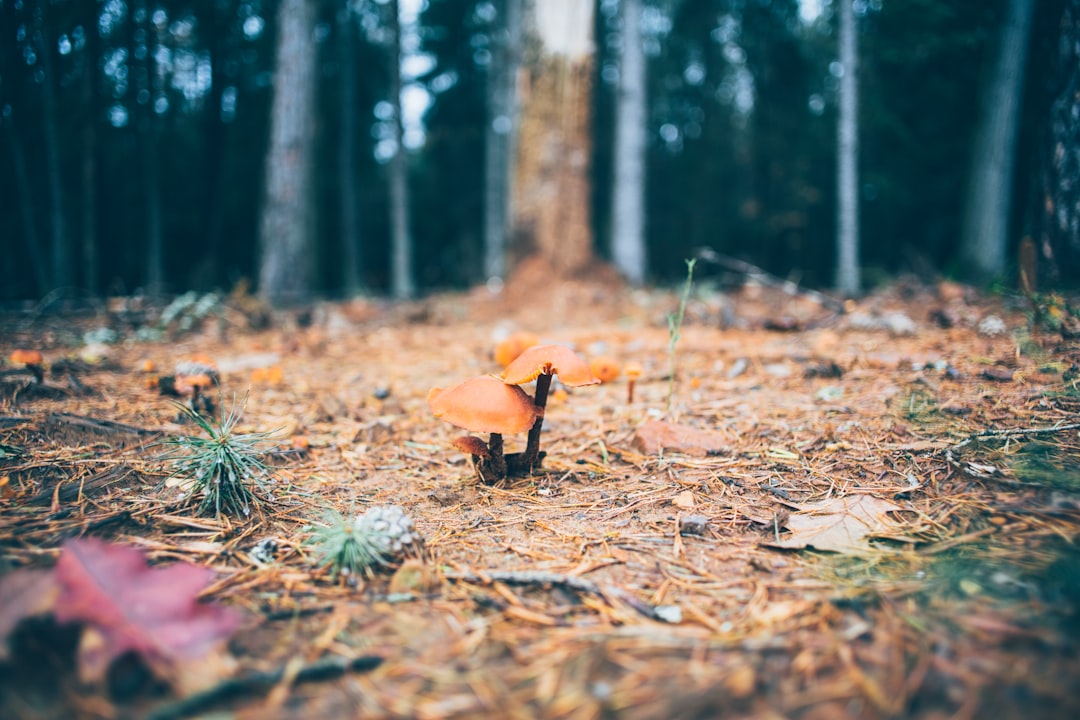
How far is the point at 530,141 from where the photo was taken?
586 cm

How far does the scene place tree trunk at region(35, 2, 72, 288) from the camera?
8031 mm

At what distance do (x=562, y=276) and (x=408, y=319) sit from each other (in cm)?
164

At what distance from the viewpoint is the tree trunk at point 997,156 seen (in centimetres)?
688

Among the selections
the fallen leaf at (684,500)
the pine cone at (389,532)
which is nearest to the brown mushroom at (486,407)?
the pine cone at (389,532)

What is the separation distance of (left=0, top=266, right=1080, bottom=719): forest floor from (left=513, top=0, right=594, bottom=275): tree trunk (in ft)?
10.2

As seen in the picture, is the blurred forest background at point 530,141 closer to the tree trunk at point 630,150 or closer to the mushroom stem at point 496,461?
the tree trunk at point 630,150

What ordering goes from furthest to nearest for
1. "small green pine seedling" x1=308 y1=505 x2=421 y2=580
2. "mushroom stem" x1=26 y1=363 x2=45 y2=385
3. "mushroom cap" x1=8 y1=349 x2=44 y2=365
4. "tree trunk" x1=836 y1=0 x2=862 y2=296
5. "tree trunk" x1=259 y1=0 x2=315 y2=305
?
"tree trunk" x1=836 y1=0 x2=862 y2=296 < "tree trunk" x1=259 y1=0 x2=315 y2=305 < "mushroom stem" x1=26 y1=363 x2=45 y2=385 < "mushroom cap" x1=8 y1=349 x2=44 y2=365 < "small green pine seedling" x1=308 y1=505 x2=421 y2=580

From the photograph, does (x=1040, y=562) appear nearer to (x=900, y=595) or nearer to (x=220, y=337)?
(x=900, y=595)

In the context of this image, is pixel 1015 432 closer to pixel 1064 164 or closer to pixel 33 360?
pixel 1064 164

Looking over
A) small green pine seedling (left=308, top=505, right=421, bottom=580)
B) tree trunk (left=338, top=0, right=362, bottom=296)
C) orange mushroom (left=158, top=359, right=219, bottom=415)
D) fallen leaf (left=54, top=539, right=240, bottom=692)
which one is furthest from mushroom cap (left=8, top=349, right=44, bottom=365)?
tree trunk (left=338, top=0, right=362, bottom=296)

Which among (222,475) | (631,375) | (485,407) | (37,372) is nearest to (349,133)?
(37,372)

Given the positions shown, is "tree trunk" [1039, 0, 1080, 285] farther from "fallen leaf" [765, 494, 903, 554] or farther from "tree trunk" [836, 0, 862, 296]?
"tree trunk" [836, 0, 862, 296]

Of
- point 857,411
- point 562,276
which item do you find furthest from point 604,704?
point 562,276

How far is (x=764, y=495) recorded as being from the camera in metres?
1.77
